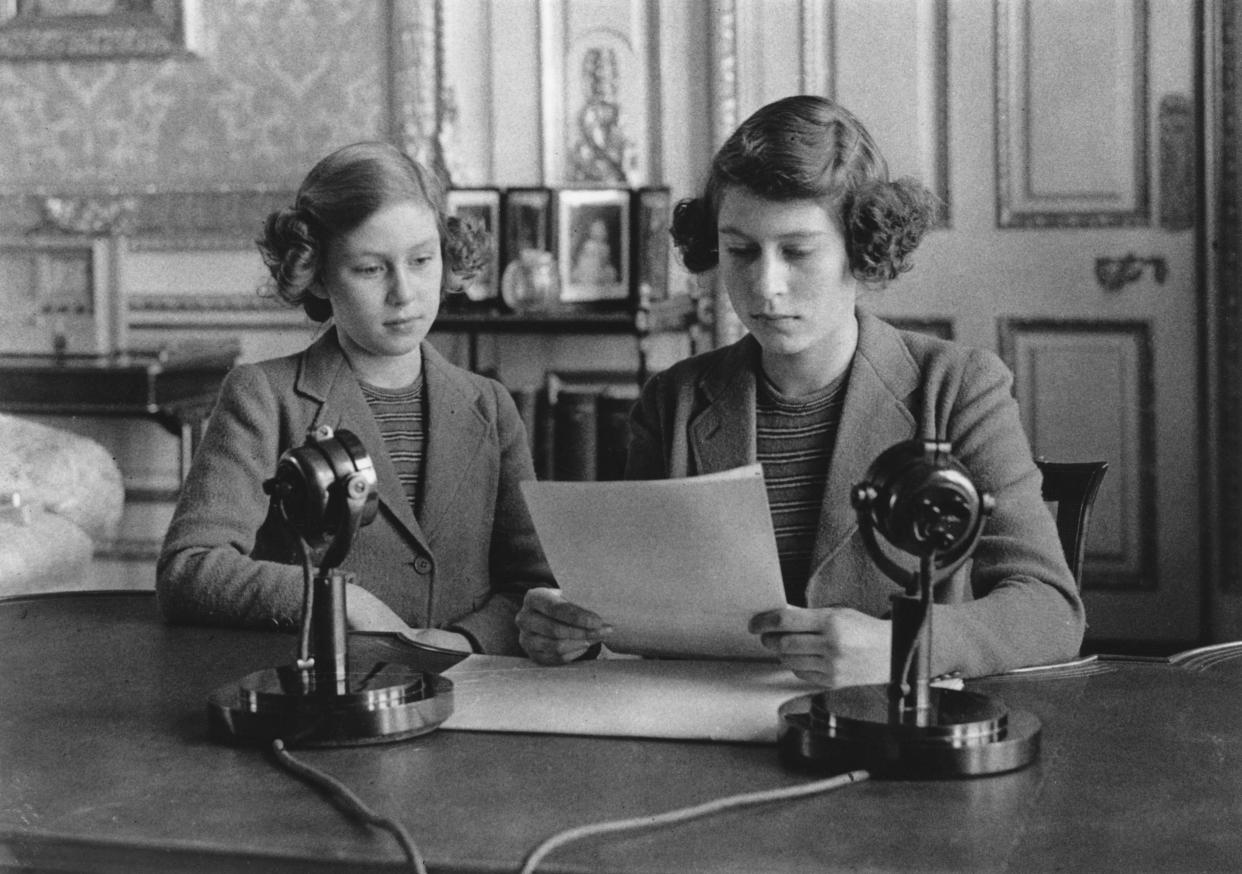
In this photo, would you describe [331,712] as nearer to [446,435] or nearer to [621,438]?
[446,435]

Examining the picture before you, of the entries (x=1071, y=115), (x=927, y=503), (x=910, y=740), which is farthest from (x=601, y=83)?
(x=910, y=740)

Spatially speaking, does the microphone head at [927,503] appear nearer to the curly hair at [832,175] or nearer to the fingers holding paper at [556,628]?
the fingers holding paper at [556,628]

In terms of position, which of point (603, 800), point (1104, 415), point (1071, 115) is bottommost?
point (603, 800)

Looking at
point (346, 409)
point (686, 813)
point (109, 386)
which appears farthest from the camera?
point (109, 386)

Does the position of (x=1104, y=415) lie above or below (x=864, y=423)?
below

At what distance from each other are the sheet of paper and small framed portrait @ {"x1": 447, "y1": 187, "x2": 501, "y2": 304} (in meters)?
2.84

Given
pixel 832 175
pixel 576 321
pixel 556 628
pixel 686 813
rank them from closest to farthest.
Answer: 1. pixel 686 813
2. pixel 556 628
3. pixel 832 175
4. pixel 576 321

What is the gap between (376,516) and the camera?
80.7 inches

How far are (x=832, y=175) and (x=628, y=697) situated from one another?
2.26 ft

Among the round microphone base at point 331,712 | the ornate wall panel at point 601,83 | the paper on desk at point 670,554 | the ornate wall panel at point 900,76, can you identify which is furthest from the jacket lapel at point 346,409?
the ornate wall panel at point 900,76

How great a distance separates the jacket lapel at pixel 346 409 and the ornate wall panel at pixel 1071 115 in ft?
8.64

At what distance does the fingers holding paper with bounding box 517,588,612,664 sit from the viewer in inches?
62.6

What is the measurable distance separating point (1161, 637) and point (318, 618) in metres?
3.43

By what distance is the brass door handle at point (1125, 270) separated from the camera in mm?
4344
